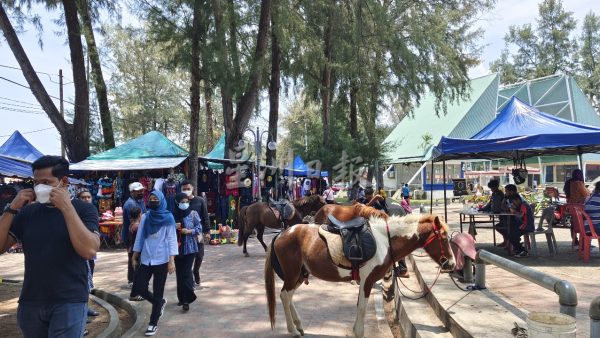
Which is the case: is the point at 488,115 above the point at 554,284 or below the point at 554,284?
above

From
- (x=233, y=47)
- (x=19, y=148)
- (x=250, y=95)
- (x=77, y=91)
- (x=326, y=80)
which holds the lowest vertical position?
(x=19, y=148)

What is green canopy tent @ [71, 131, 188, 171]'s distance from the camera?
1267 cm

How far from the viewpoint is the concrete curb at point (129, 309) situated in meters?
5.10

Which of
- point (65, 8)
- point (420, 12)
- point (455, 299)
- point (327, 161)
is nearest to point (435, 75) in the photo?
point (420, 12)

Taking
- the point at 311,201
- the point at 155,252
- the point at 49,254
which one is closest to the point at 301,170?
the point at 311,201

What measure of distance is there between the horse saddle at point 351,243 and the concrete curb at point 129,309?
2574 millimetres

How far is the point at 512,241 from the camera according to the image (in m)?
8.06

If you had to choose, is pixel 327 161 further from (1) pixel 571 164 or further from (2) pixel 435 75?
(1) pixel 571 164

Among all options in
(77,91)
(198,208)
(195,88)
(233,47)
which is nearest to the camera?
(198,208)

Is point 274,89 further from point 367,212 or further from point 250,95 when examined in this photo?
point 367,212

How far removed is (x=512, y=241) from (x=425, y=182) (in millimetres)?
27377

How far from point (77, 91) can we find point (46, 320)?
15.3 m

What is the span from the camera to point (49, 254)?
99.0 inches

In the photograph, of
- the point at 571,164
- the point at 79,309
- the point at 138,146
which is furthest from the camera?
the point at 571,164
